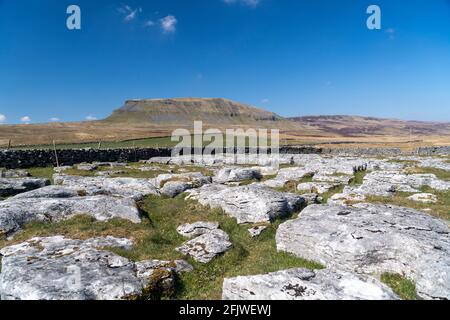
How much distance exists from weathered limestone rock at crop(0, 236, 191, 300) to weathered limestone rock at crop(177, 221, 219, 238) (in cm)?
399

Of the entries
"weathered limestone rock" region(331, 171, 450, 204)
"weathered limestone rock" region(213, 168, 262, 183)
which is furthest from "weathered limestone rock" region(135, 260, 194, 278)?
"weathered limestone rock" region(213, 168, 262, 183)

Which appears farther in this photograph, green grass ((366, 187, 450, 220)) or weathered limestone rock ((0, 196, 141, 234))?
green grass ((366, 187, 450, 220))

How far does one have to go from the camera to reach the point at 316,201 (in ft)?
73.9

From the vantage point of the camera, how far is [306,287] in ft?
30.4

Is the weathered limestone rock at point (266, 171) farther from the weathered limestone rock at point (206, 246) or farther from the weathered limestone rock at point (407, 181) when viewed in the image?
the weathered limestone rock at point (206, 246)

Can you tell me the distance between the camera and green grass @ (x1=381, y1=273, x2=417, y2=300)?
9.77m

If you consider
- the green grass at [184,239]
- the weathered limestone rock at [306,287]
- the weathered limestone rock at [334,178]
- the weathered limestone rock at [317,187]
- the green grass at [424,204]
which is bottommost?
the green grass at [184,239]

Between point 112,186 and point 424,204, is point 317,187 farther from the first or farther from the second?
point 112,186

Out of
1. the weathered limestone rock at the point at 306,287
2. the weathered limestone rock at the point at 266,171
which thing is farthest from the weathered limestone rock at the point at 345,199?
the weathered limestone rock at the point at 266,171

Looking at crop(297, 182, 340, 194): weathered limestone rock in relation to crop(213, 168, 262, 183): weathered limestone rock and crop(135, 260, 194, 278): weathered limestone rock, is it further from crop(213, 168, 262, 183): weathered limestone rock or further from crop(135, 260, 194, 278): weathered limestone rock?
crop(135, 260, 194, 278): weathered limestone rock

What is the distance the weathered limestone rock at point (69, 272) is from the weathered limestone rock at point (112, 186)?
953cm

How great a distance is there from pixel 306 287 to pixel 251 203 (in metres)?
9.94

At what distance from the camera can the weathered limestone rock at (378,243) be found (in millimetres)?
10328
